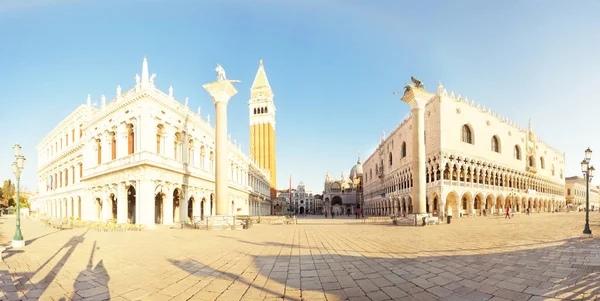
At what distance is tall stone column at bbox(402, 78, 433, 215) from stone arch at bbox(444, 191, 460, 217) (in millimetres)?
23042

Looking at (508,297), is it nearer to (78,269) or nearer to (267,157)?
(78,269)

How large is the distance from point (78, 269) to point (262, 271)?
17.0ft

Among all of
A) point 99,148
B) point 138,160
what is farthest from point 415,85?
point 99,148

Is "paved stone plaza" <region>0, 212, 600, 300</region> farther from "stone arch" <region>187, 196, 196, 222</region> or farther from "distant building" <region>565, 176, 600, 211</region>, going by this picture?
"distant building" <region>565, 176, 600, 211</region>

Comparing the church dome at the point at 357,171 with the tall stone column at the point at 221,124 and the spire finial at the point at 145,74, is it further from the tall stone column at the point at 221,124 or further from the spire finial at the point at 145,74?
the spire finial at the point at 145,74

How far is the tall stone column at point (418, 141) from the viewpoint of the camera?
2375cm

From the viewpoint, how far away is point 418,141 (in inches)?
966

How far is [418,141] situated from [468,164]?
1068 inches

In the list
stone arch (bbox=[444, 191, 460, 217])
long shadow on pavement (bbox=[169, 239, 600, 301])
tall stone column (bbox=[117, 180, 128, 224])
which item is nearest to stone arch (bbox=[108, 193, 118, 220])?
tall stone column (bbox=[117, 180, 128, 224])

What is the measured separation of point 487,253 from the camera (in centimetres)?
908

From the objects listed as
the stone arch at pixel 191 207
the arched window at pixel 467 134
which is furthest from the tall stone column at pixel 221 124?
the arched window at pixel 467 134

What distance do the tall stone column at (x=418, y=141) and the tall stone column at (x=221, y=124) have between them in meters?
15.4

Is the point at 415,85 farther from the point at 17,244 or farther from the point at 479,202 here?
the point at 479,202

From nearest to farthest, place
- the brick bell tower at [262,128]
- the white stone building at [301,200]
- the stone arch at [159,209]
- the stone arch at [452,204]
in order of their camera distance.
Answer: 1. the stone arch at [159,209]
2. the stone arch at [452,204]
3. the brick bell tower at [262,128]
4. the white stone building at [301,200]
